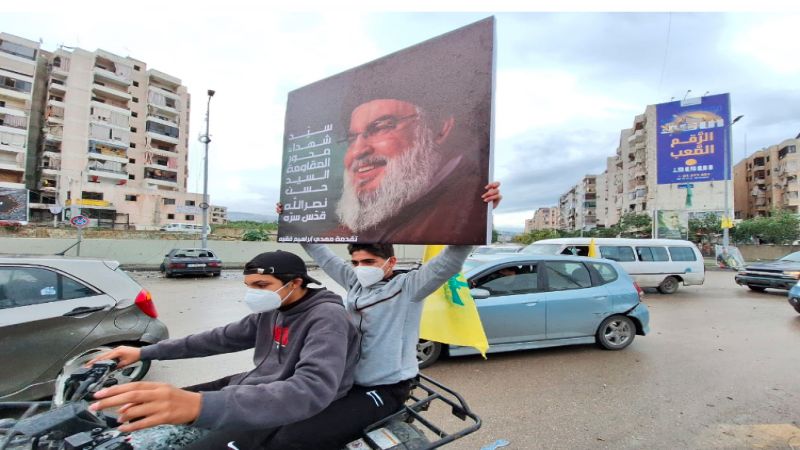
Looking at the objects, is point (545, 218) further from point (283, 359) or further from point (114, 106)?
point (283, 359)

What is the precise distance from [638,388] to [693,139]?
4121cm

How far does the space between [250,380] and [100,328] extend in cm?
314

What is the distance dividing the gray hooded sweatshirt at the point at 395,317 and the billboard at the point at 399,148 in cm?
17

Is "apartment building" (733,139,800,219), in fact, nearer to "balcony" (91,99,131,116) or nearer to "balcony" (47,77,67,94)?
"balcony" (91,99,131,116)

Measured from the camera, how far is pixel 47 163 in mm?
55406

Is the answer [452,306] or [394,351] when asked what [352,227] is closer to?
[394,351]

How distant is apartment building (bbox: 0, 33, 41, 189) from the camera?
5078cm

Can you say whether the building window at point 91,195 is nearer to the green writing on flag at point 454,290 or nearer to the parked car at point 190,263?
the parked car at point 190,263

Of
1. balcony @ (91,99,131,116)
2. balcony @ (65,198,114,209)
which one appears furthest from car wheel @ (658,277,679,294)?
balcony @ (91,99,131,116)

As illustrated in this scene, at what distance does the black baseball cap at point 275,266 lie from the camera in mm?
1812

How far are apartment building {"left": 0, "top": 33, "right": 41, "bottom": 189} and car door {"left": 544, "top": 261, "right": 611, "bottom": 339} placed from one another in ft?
220

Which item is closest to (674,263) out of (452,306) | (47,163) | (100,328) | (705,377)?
(705,377)

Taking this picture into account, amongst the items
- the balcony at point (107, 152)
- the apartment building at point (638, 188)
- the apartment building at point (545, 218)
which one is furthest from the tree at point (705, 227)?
the apartment building at point (545, 218)

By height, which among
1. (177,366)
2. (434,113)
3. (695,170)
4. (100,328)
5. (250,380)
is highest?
(695,170)
